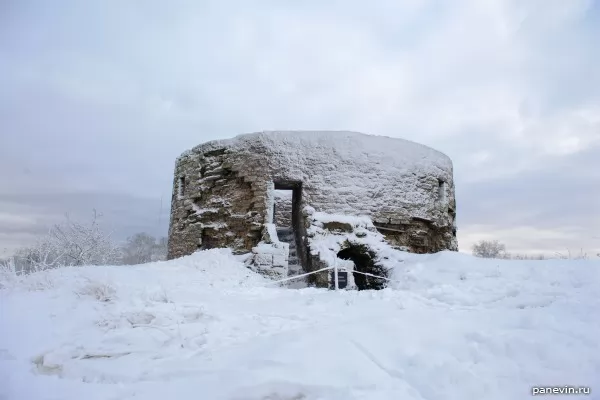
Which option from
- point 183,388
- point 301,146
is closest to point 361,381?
point 183,388

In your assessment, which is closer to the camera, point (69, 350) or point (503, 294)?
point (69, 350)

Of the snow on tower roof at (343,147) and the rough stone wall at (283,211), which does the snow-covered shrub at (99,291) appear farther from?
the rough stone wall at (283,211)

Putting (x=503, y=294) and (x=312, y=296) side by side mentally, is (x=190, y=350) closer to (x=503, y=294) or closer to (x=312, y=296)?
(x=312, y=296)

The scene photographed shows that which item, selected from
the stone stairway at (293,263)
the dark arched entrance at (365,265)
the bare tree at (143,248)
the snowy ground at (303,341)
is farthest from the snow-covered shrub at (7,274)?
the bare tree at (143,248)

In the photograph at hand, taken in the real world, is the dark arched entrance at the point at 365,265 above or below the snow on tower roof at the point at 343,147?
below

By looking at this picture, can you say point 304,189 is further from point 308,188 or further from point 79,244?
point 79,244

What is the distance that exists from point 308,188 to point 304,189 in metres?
0.13

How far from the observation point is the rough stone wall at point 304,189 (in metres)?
11.2

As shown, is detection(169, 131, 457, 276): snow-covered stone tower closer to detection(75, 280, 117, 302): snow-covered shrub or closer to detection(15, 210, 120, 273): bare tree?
detection(75, 280, 117, 302): snow-covered shrub

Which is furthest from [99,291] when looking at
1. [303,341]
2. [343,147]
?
[343,147]

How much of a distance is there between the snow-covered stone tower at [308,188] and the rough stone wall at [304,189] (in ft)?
0.10

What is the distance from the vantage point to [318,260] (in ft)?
33.0

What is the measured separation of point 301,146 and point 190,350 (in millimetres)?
8838

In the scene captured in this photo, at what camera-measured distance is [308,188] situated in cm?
1120
